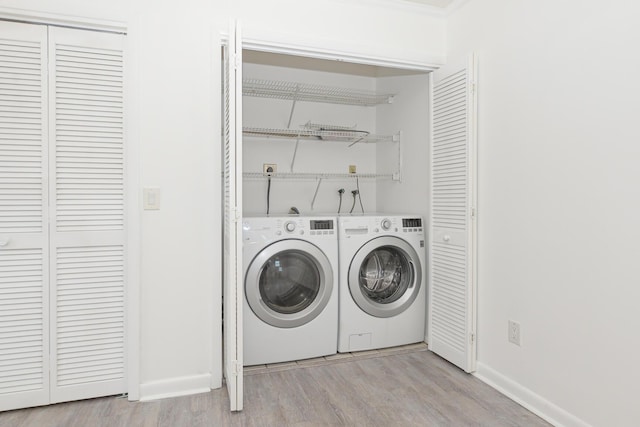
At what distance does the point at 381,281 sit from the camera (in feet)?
9.42

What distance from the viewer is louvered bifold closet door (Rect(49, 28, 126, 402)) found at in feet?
6.42

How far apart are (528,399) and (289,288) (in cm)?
148

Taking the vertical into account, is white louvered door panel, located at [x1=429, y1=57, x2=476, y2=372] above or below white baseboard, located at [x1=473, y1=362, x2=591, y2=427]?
above

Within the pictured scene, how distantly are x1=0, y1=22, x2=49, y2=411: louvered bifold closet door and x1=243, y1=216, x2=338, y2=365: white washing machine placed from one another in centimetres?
106

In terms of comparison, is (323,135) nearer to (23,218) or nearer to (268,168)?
(268,168)

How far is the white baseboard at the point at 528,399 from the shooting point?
1757mm

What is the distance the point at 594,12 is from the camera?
1.63m

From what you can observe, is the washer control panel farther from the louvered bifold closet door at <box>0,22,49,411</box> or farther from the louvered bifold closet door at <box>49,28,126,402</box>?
the louvered bifold closet door at <box>0,22,49,411</box>

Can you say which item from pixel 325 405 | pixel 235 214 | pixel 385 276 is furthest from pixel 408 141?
pixel 325 405

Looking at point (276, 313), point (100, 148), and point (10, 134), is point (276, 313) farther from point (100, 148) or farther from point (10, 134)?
point (10, 134)

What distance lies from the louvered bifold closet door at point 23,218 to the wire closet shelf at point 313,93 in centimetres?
135

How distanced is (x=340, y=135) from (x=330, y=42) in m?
0.94

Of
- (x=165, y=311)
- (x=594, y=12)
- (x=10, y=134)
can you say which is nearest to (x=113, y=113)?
(x=10, y=134)

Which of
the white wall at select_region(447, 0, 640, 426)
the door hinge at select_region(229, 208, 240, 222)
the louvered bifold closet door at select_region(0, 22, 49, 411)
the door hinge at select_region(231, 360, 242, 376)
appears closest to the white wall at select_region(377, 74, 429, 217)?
the white wall at select_region(447, 0, 640, 426)
